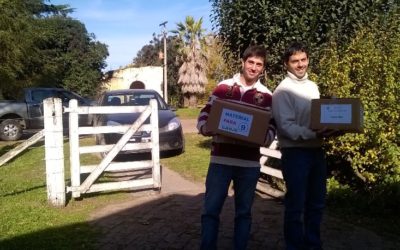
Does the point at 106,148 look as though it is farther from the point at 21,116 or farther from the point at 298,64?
the point at 21,116

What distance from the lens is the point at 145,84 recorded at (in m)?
40.8

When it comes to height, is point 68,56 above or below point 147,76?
above

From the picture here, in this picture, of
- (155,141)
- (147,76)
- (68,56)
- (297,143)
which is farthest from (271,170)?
(68,56)

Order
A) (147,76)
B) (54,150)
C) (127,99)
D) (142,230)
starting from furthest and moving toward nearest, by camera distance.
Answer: (147,76), (127,99), (54,150), (142,230)

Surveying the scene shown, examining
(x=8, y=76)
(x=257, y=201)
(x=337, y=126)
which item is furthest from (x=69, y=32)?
(x=337, y=126)

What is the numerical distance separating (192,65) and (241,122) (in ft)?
105

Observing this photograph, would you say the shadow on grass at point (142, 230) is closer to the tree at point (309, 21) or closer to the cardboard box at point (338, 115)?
the cardboard box at point (338, 115)

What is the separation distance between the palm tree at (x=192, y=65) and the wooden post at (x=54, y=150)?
28.8 metres

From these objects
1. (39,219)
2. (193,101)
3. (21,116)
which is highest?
(21,116)

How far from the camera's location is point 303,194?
163 inches

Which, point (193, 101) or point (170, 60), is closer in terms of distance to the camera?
point (193, 101)

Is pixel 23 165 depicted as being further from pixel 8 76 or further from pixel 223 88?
pixel 223 88

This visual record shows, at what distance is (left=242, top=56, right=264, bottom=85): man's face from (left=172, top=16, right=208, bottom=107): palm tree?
103 feet

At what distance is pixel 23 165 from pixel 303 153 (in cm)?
841
